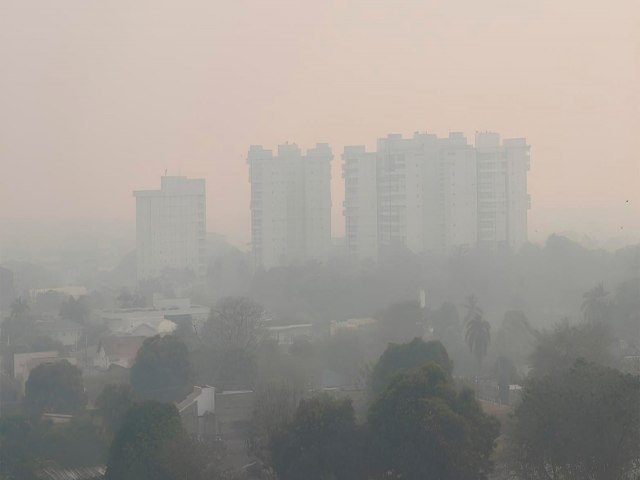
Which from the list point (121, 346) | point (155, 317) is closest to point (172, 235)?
point (155, 317)

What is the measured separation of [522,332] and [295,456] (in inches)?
226

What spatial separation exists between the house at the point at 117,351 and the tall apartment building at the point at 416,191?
757 cm

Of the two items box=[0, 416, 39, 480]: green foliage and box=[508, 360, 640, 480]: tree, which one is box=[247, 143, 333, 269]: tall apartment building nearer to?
box=[0, 416, 39, 480]: green foliage

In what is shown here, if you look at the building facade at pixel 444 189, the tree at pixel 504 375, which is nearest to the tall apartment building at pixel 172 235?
the building facade at pixel 444 189

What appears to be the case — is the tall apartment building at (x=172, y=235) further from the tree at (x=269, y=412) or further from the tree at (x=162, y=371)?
the tree at (x=269, y=412)

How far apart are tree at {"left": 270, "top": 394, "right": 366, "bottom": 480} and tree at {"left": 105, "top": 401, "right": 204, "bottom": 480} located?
0.40 meters

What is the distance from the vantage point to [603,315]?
10578 mm

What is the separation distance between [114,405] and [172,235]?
14.2 metres

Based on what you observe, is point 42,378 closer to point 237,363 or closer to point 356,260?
point 237,363

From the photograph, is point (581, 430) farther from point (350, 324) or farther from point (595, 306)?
point (350, 324)

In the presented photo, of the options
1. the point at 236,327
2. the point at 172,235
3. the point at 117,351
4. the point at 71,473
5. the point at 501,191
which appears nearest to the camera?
the point at 71,473

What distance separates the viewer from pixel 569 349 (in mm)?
7590

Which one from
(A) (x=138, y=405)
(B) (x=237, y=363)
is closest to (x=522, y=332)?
(B) (x=237, y=363)

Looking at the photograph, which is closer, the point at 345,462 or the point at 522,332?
the point at 345,462
